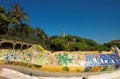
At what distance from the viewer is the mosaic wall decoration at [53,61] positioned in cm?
2508

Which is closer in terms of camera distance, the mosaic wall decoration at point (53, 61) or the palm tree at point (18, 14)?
the mosaic wall decoration at point (53, 61)

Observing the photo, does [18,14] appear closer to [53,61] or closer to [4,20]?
[4,20]

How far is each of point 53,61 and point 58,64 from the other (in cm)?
79

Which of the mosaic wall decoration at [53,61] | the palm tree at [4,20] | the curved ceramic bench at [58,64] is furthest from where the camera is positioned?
the palm tree at [4,20]

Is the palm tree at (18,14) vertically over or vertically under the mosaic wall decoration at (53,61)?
over

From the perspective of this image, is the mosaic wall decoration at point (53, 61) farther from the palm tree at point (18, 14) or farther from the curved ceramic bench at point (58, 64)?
the palm tree at point (18, 14)

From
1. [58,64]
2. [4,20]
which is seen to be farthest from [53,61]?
[4,20]

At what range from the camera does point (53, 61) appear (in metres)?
26.4

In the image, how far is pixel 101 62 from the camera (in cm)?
3070

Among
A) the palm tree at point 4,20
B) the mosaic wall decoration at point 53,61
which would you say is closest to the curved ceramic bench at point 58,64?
the mosaic wall decoration at point 53,61

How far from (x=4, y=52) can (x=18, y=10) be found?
88.7 feet

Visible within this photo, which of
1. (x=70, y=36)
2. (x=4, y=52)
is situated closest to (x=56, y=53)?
(x=4, y=52)

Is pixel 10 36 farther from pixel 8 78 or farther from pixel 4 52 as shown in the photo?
pixel 8 78

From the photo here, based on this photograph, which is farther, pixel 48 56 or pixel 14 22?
pixel 14 22
